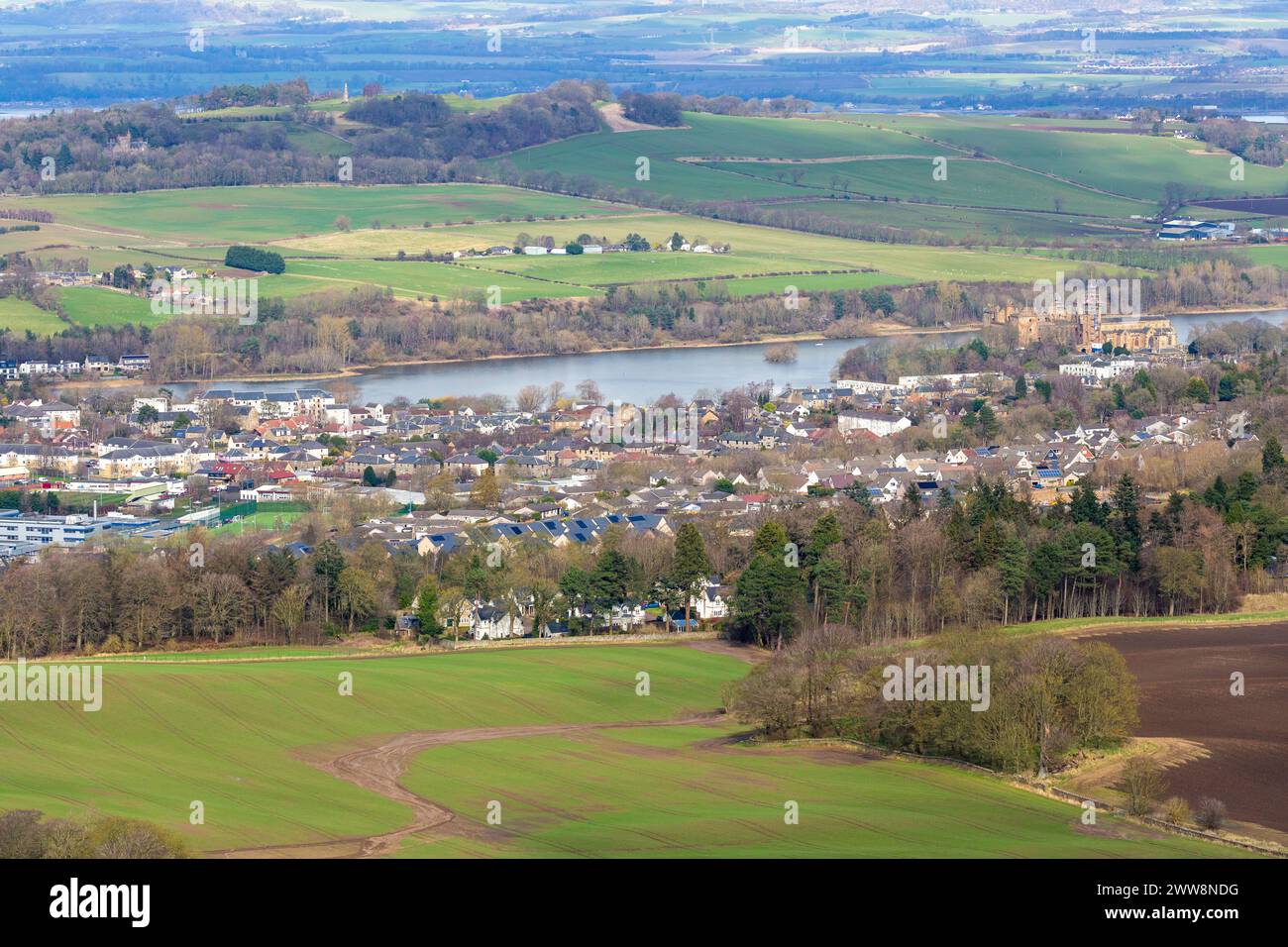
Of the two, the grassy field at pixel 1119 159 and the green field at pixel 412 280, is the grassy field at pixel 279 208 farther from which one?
the grassy field at pixel 1119 159

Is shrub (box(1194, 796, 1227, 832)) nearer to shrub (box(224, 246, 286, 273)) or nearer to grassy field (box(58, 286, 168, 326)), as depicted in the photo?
grassy field (box(58, 286, 168, 326))

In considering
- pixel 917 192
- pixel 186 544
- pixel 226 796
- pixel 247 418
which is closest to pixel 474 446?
pixel 247 418

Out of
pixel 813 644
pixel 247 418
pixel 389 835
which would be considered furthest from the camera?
pixel 247 418

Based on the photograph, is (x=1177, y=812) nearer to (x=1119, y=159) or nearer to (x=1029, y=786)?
(x=1029, y=786)

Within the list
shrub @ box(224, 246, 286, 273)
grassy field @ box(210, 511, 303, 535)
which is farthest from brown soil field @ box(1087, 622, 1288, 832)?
shrub @ box(224, 246, 286, 273)

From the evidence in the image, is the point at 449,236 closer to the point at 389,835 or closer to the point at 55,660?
the point at 55,660
